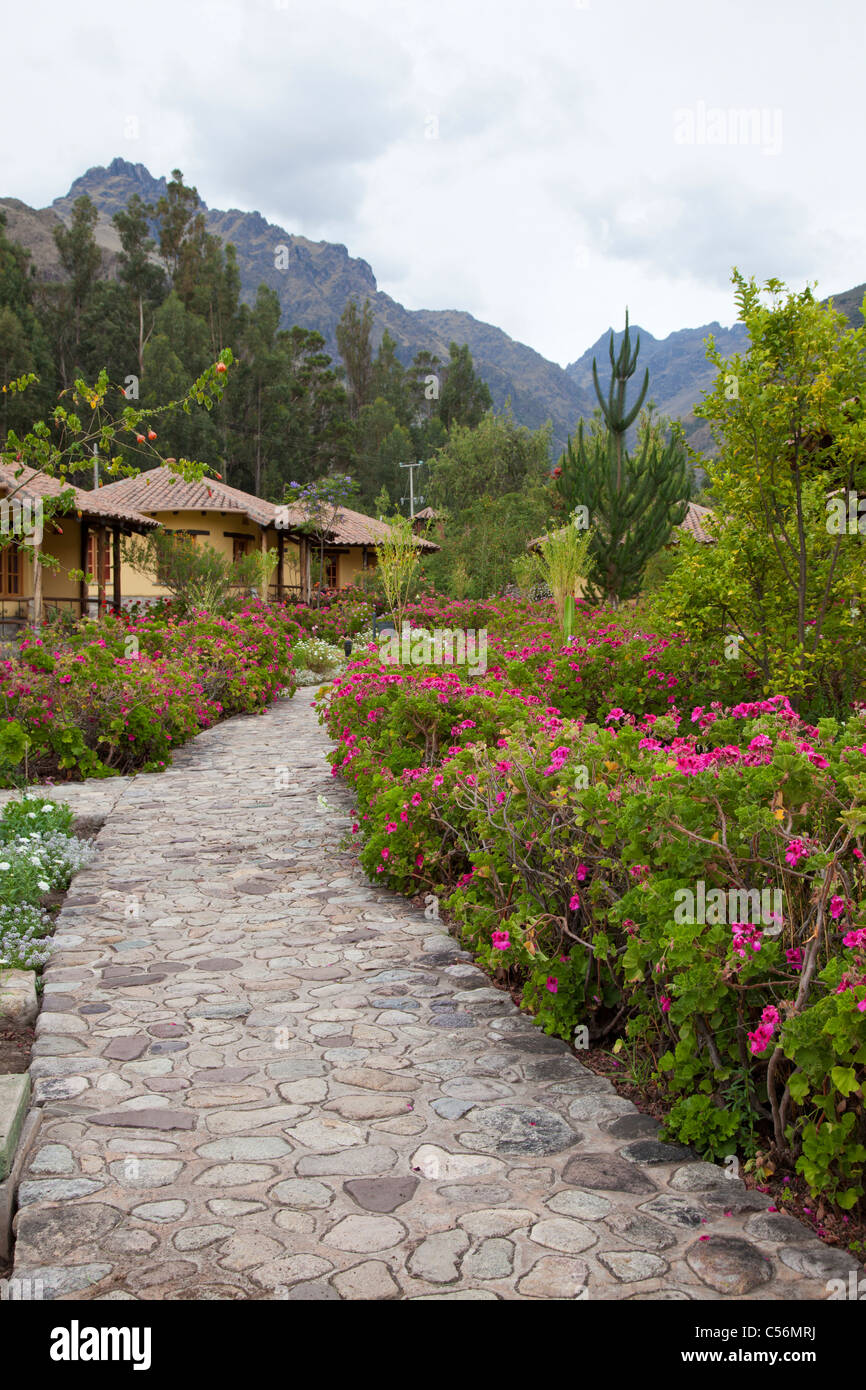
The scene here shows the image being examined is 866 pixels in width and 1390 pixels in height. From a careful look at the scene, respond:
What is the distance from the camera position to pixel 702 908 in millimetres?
Result: 2818

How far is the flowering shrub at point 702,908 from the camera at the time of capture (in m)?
2.45

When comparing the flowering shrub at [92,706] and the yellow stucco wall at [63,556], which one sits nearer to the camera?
the flowering shrub at [92,706]

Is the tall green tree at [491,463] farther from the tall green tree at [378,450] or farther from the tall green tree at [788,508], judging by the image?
the tall green tree at [788,508]

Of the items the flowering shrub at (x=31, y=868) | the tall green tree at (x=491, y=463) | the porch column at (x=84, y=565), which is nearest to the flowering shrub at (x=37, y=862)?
the flowering shrub at (x=31, y=868)

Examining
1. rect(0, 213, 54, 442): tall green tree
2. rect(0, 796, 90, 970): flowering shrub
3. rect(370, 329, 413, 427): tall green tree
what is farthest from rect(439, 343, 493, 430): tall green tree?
rect(0, 796, 90, 970): flowering shrub

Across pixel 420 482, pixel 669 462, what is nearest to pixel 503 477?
pixel 420 482

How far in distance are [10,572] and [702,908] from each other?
63.4 ft

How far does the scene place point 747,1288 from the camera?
221cm

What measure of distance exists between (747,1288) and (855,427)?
5.11 metres

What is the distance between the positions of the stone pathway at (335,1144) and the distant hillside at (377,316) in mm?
127118

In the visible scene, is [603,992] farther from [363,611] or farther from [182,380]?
[182,380]

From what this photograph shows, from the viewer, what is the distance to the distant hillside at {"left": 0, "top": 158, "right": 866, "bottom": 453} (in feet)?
456

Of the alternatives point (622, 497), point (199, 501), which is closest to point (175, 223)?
point (199, 501)

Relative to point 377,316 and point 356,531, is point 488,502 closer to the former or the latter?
point 356,531
